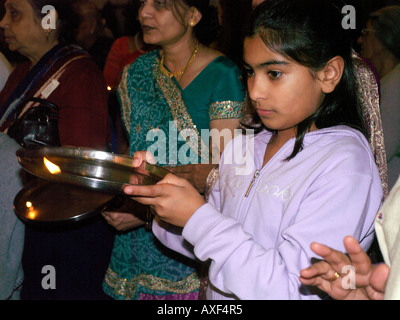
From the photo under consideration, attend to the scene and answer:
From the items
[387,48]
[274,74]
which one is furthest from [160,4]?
[387,48]

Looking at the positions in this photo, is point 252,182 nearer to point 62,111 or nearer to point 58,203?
point 58,203

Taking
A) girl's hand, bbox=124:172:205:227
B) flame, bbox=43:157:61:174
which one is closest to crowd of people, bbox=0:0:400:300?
girl's hand, bbox=124:172:205:227

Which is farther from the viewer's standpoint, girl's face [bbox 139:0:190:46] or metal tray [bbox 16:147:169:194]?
girl's face [bbox 139:0:190:46]

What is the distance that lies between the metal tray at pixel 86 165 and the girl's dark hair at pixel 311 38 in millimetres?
364

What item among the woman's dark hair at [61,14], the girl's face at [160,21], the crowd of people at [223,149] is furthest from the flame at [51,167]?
the woman's dark hair at [61,14]

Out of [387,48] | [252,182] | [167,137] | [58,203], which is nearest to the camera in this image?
[252,182]

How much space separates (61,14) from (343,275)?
1819 mm

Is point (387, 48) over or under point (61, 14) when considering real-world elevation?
under

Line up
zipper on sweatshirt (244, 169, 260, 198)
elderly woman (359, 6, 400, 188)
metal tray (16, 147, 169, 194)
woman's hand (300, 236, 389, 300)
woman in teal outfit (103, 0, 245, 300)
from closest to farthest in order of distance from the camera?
1. woman's hand (300, 236, 389, 300)
2. metal tray (16, 147, 169, 194)
3. zipper on sweatshirt (244, 169, 260, 198)
4. woman in teal outfit (103, 0, 245, 300)
5. elderly woman (359, 6, 400, 188)

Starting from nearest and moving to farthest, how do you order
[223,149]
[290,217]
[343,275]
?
[343,275] → [290,217] → [223,149]

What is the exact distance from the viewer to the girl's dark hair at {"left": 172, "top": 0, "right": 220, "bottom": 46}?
1764mm

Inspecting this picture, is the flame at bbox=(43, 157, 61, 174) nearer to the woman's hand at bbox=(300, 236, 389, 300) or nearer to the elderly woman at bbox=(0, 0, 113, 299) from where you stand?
the woman's hand at bbox=(300, 236, 389, 300)

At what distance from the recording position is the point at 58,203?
3.98ft
